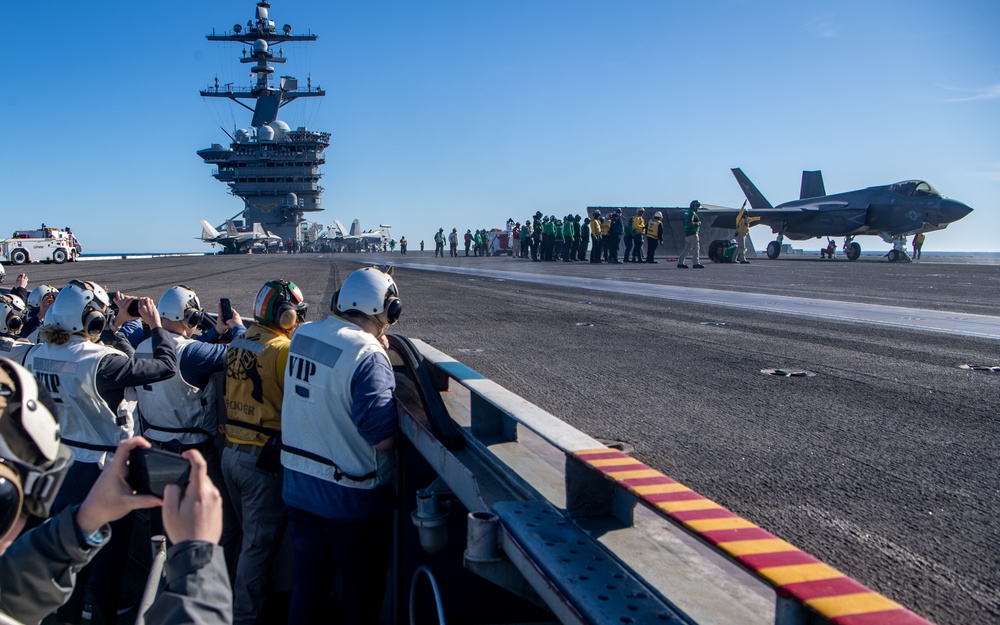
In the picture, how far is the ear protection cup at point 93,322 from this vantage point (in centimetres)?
454

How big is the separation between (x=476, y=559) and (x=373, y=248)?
9572 centimetres

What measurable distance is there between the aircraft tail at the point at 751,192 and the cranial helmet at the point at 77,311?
4570 centimetres

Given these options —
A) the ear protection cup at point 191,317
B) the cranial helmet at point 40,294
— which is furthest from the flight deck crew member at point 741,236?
the ear protection cup at point 191,317

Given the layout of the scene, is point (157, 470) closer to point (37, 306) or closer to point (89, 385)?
point (89, 385)

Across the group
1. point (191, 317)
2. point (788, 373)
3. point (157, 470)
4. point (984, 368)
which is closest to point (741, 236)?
point (984, 368)

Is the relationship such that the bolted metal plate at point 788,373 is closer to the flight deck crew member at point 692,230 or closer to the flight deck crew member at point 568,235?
the flight deck crew member at point 692,230

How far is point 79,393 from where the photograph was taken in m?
4.49

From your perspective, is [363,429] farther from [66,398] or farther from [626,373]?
[626,373]

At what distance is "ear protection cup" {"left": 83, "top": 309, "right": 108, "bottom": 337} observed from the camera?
454cm

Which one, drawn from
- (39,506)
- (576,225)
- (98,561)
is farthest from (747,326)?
(576,225)

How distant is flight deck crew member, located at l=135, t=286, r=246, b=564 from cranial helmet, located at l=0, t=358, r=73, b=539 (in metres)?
3.12

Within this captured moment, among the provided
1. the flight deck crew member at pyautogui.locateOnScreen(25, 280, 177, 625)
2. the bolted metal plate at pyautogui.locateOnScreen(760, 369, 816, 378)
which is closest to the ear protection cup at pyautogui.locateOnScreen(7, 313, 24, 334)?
the flight deck crew member at pyautogui.locateOnScreen(25, 280, 177, 625)

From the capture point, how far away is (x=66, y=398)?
178 inches

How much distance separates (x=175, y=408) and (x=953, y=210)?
33.2 metres
